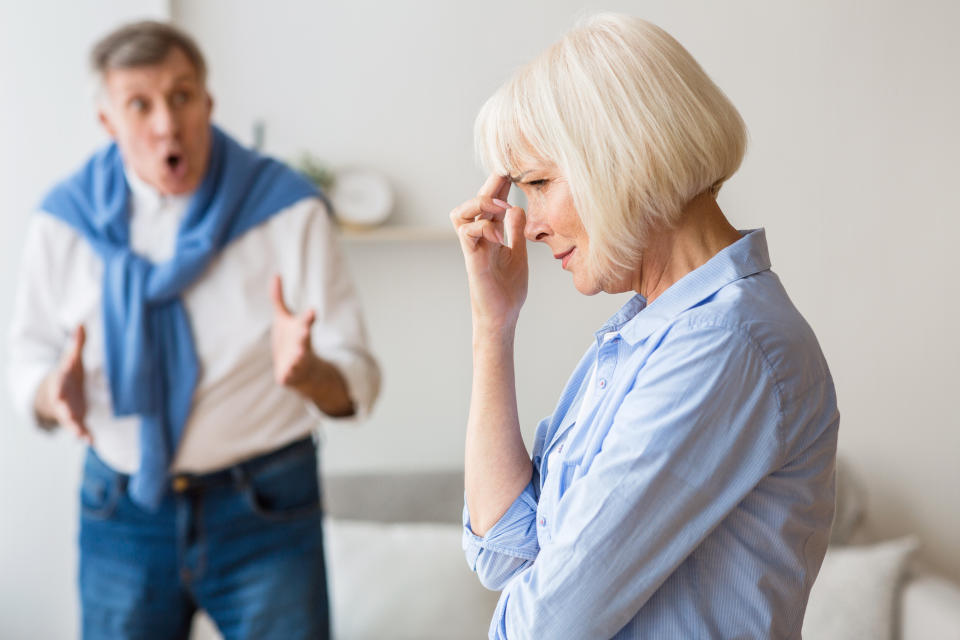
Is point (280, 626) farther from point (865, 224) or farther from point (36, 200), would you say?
point (865, 224)

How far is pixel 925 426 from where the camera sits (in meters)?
2.75

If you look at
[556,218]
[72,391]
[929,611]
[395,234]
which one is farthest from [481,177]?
[556,218]

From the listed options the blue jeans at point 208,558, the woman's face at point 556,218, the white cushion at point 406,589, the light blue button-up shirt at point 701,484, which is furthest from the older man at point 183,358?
the light blue button-up shirt at point 701,484

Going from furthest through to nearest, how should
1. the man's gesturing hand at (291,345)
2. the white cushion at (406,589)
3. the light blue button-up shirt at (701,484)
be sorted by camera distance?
the white cushion at (406,589), the man's gesturing hand at (291,345), the light blue button-up shirt at (701,484)

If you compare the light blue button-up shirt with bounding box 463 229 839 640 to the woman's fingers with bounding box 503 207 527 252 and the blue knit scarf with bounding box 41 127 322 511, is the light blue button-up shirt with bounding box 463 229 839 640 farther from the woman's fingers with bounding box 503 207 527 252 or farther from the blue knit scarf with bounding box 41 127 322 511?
the blue knit scarf with bounding box 41 127 322 511

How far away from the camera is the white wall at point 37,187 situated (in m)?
2.60

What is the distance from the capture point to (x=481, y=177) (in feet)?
9.31

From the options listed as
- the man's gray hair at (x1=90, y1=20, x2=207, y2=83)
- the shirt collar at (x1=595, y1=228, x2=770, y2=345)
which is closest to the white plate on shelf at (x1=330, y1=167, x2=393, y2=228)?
the man's gray hair at (x1=90, y1=20, x2=207, y2=83)

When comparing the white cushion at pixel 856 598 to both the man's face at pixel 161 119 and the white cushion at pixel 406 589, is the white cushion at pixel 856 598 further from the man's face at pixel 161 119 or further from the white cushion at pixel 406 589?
the man's face at pixel 161 119

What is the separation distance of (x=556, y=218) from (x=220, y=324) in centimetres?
109

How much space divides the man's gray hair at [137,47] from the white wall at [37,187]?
2.77 ft

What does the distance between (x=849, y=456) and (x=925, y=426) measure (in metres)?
0.23

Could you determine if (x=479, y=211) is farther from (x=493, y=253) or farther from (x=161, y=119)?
(x=161, y=119)

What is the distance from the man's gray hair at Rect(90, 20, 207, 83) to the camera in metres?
1.81
